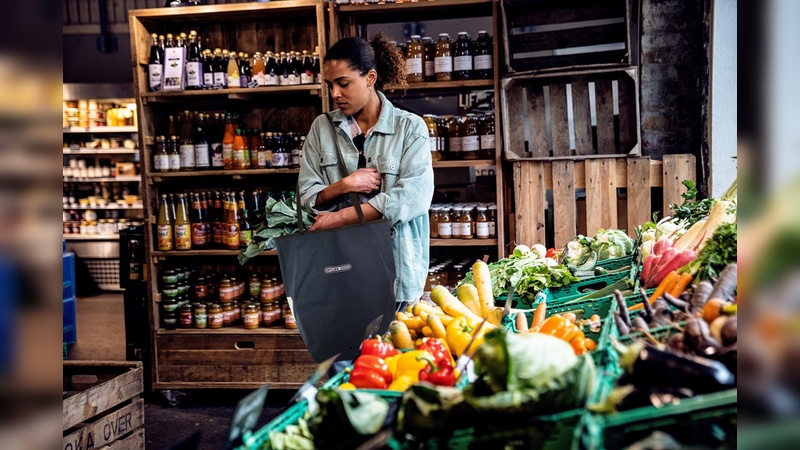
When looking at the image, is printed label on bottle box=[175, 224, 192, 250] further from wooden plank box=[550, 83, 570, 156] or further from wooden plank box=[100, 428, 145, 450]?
wooden plank box=[550, 83, 570, 156]

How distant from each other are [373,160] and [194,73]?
2.13 metres

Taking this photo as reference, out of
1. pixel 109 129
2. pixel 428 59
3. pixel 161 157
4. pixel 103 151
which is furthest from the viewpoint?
pixel 103 151

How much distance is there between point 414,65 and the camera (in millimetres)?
4602

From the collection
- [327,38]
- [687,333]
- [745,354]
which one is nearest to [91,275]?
[327,38]

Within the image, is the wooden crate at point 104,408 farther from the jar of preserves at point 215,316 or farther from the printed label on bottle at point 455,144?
the printed label on bottle at point 455,144

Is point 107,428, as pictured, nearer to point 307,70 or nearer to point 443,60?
point 307,70

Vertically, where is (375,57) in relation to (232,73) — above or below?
below

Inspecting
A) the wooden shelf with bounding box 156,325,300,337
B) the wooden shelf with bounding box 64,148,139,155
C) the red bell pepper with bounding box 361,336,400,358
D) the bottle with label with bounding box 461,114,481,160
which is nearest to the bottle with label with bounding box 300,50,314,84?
the bottle with label with bounding box 461,114,481,160

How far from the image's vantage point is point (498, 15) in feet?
14.9

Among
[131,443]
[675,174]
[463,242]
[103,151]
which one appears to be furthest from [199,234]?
[103,151]

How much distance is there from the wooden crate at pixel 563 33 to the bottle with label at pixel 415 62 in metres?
0.54

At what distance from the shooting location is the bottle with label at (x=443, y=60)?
459cm

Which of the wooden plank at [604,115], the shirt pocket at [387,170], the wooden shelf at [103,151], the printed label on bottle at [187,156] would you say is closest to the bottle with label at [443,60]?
the wooden plank at [604,115]

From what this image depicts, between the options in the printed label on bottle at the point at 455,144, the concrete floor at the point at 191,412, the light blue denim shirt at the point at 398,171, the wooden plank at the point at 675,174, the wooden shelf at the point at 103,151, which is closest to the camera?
the light blue denim shirt at the point at 398,171
